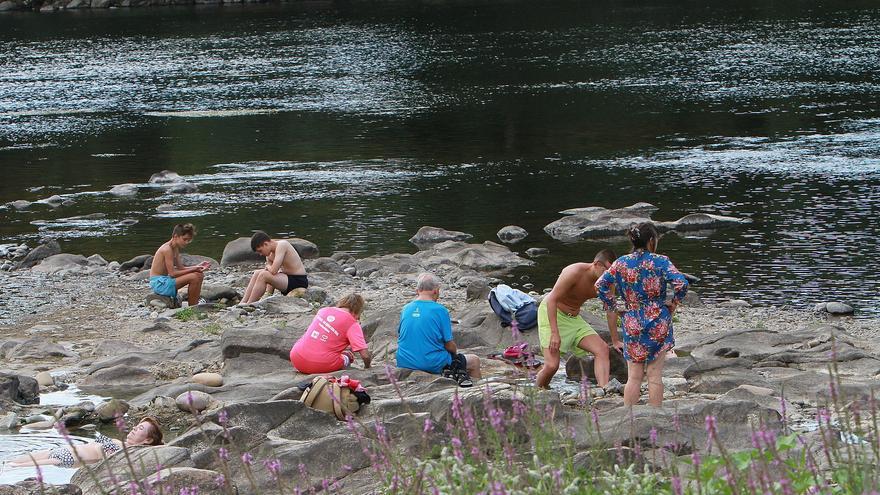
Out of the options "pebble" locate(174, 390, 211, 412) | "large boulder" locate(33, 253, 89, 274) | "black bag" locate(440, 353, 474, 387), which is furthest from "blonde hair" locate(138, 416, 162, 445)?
"large boulder" locate(33, 253, 89, 274)

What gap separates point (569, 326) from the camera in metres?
12.4

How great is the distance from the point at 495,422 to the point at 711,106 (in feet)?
133

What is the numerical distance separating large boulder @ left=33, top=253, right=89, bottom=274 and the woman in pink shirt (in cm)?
1204

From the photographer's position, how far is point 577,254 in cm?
2395

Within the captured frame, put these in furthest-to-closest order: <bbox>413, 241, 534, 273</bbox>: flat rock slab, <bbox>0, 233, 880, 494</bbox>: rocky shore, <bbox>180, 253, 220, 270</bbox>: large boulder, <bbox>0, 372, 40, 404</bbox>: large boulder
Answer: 1. <bbox>180, 253, 220, 270</bbox>: large boulder
2. <bbox>413, 241, 534, 273</bbox>: flat rock slab
3. <bbox>0, 372, 40, 404</bbox>: large boulder
4. <bbox>0, 233, 880, 494</bbox>: rocky shore

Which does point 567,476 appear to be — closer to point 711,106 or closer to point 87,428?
point 87,428

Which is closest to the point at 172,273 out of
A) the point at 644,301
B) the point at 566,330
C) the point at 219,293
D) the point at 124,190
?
the point at 219,293

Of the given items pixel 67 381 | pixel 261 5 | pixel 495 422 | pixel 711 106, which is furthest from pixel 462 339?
pixel 261 5

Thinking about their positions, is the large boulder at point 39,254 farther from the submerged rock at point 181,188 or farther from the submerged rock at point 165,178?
the submerged rock at point 165,178

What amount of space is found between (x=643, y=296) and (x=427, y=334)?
114 inches

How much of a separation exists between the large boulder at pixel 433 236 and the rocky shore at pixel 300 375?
133cm

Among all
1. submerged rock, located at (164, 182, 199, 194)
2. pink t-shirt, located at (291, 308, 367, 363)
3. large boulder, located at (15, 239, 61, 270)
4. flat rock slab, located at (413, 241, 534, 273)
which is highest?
pink t-shirt, located at (291, 308, 367, 363)

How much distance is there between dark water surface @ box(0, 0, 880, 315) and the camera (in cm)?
2623

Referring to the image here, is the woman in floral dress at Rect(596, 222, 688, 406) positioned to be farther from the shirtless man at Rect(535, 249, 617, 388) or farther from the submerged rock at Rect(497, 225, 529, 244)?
the submerged rock at Rect(497, 225, 529, 244)
